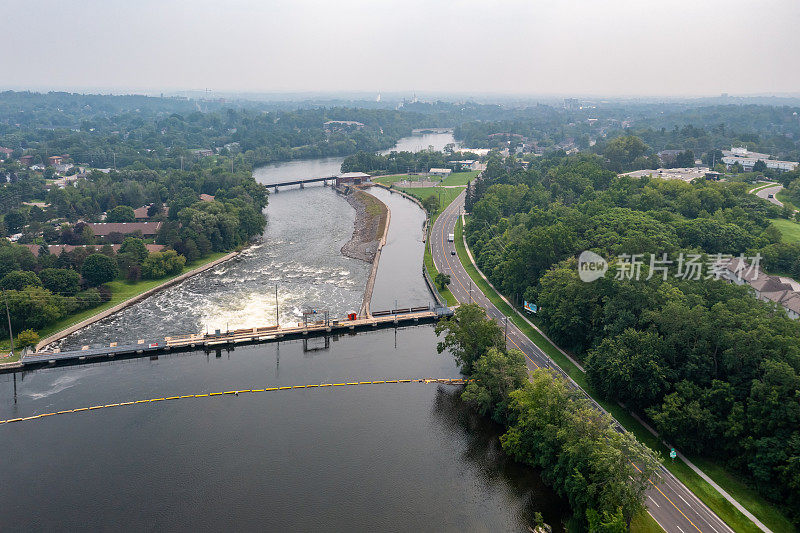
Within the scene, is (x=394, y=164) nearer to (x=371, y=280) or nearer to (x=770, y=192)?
(x=371, y=280)

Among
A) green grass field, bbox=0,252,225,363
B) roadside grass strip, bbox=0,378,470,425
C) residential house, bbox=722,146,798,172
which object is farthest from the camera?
residential house, bbox=722,146,798,172

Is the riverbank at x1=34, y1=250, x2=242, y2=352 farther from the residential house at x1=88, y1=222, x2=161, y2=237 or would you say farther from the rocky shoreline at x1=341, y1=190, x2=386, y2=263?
the rocky shoreline at x1=341, y1=190, x2=386, y2=263

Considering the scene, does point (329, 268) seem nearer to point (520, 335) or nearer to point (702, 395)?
point (520, 335)

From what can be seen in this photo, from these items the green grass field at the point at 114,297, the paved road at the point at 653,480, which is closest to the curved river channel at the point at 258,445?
the green grass field at the point at 114,297

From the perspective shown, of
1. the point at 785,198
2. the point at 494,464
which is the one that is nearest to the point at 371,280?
the point at 494,464

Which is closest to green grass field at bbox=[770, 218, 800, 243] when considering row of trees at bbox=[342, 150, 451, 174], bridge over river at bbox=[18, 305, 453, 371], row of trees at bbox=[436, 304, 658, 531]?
bridge over river at bbox=[18, 305, 453, 371]

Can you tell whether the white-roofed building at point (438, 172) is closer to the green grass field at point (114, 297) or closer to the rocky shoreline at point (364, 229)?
the rocky shoreline at point (364, 229)
